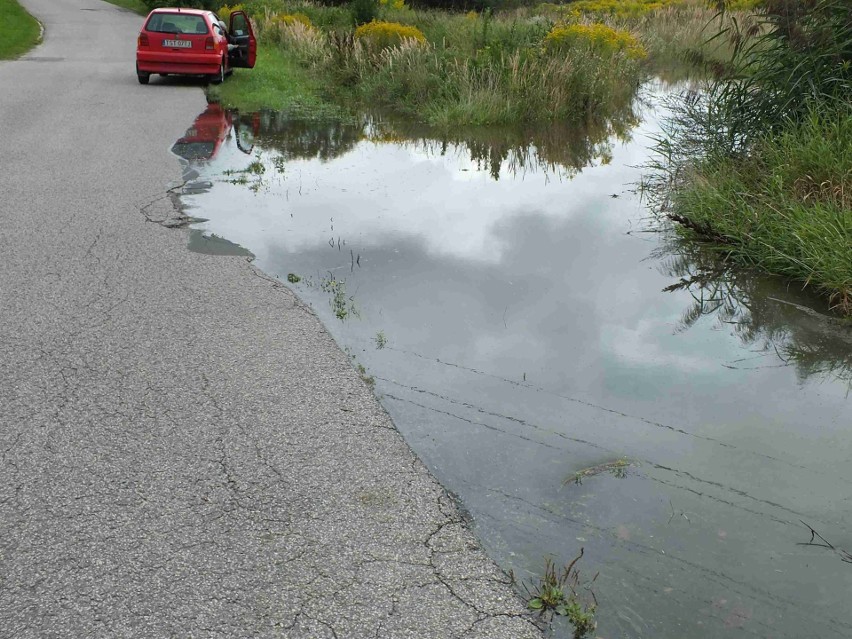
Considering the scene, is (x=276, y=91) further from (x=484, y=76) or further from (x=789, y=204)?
(x=789, y=204)

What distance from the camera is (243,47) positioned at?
1884 centimetres

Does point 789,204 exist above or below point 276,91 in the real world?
above

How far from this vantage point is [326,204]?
29.2ft

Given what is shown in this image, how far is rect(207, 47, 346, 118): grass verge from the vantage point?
1547cm

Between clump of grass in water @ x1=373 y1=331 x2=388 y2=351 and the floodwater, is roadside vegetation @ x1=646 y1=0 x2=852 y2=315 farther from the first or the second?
clump of grass in water @ x1=373 y1=331 x2=388 y2=351

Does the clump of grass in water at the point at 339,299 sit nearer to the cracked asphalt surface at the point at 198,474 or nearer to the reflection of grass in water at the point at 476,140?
the cracked asphalt surface at the point at 198,474

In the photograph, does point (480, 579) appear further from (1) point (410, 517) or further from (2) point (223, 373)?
(2) point (223, 373)

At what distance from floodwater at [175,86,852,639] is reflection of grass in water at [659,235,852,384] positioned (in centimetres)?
2

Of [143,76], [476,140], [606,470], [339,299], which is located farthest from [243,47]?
[606,470]

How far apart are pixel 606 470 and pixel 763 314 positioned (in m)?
2.98

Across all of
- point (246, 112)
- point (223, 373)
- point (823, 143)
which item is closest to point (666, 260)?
point (823, 143)

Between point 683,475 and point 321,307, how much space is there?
2.84m

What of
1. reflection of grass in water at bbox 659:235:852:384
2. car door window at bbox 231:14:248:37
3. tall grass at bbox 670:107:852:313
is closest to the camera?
reflection of grass in water at bbox 659:235:852:384

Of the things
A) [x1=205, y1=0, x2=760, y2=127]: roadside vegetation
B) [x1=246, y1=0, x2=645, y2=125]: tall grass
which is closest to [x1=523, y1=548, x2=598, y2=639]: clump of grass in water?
[x1=205, y1=0, x2=760, y2=127]: roadside vegetation
